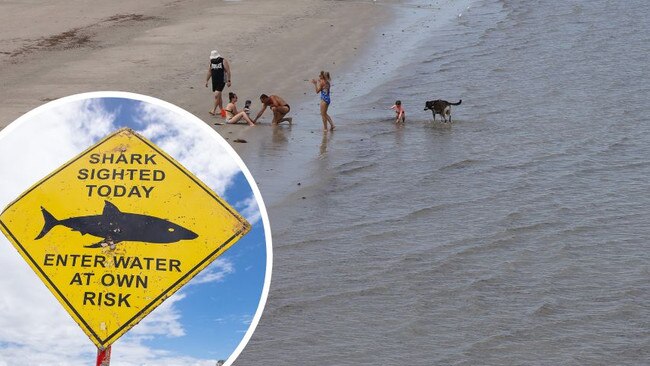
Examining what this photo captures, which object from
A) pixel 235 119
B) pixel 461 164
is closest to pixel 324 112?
pixel 235 119

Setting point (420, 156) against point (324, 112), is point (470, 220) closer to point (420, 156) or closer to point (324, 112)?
point (420, 156)

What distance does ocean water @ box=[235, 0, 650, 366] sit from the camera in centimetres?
933

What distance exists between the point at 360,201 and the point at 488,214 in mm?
1723

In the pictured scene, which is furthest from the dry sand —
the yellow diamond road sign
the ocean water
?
the yellow diamond road sign

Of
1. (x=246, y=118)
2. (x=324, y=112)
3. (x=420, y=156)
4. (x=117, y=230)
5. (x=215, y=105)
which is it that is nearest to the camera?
(x=117, y=230)

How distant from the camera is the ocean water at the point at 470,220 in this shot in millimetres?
9328

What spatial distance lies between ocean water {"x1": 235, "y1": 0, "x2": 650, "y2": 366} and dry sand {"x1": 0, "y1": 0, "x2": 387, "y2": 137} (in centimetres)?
163

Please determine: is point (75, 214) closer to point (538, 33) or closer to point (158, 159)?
point (158, 159)

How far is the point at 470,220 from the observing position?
43.4 ft

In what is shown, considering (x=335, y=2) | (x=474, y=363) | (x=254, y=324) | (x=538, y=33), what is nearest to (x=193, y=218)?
(x=254, y=324)

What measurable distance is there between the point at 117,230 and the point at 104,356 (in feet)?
0.67

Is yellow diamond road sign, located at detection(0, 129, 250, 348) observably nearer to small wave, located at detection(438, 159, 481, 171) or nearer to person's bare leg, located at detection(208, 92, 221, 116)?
small wave, located at detection(438, 159, 481, 171)

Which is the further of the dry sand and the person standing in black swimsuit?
the dry sand

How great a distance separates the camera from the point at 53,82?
803 inches
